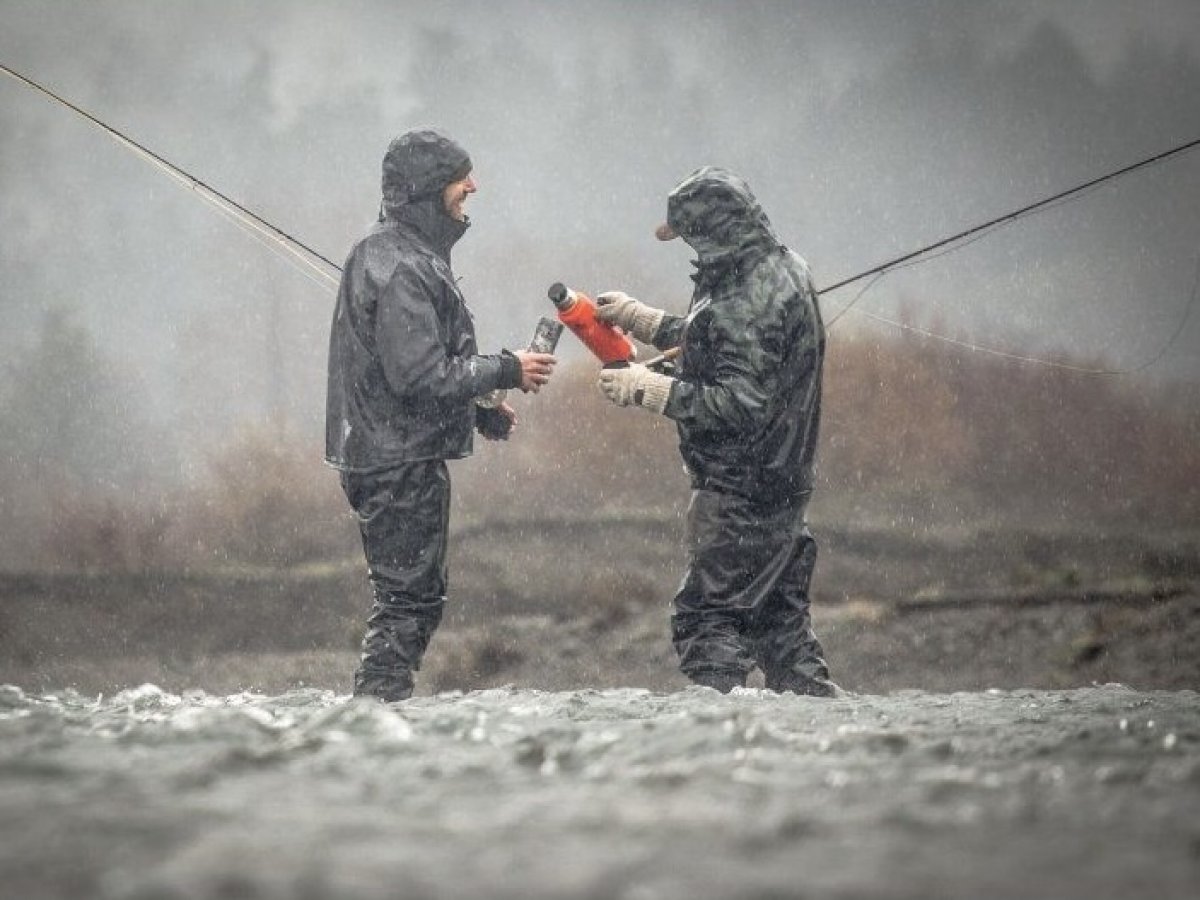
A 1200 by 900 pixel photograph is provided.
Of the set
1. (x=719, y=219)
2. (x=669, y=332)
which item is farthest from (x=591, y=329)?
(x=719, y=219)

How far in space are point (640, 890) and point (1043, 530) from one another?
37.4 ft

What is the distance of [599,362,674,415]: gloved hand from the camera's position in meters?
4.84

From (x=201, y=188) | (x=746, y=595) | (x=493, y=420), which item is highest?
(x=201, y=188)

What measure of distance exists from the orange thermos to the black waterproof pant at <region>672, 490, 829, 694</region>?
61cm

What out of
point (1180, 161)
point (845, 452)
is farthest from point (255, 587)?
point (1180, 161)

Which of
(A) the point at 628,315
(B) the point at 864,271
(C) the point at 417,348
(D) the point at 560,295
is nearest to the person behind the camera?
(C) the point at 417,348

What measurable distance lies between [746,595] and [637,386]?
73 cm

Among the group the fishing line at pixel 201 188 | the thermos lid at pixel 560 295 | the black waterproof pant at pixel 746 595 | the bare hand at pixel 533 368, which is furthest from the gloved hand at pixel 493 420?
the black waterproof pant at pixel 746 595

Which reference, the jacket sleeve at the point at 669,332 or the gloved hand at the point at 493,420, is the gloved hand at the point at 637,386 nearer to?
the jacket sleeve at the point at 669,332

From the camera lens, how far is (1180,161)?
1213 cm

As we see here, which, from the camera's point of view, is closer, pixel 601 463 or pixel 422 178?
pixel 422 178

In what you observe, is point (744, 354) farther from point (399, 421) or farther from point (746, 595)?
point (399, 421)

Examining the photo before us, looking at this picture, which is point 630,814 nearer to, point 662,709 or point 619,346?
point 662,709

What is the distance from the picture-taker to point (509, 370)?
16.2 feet
